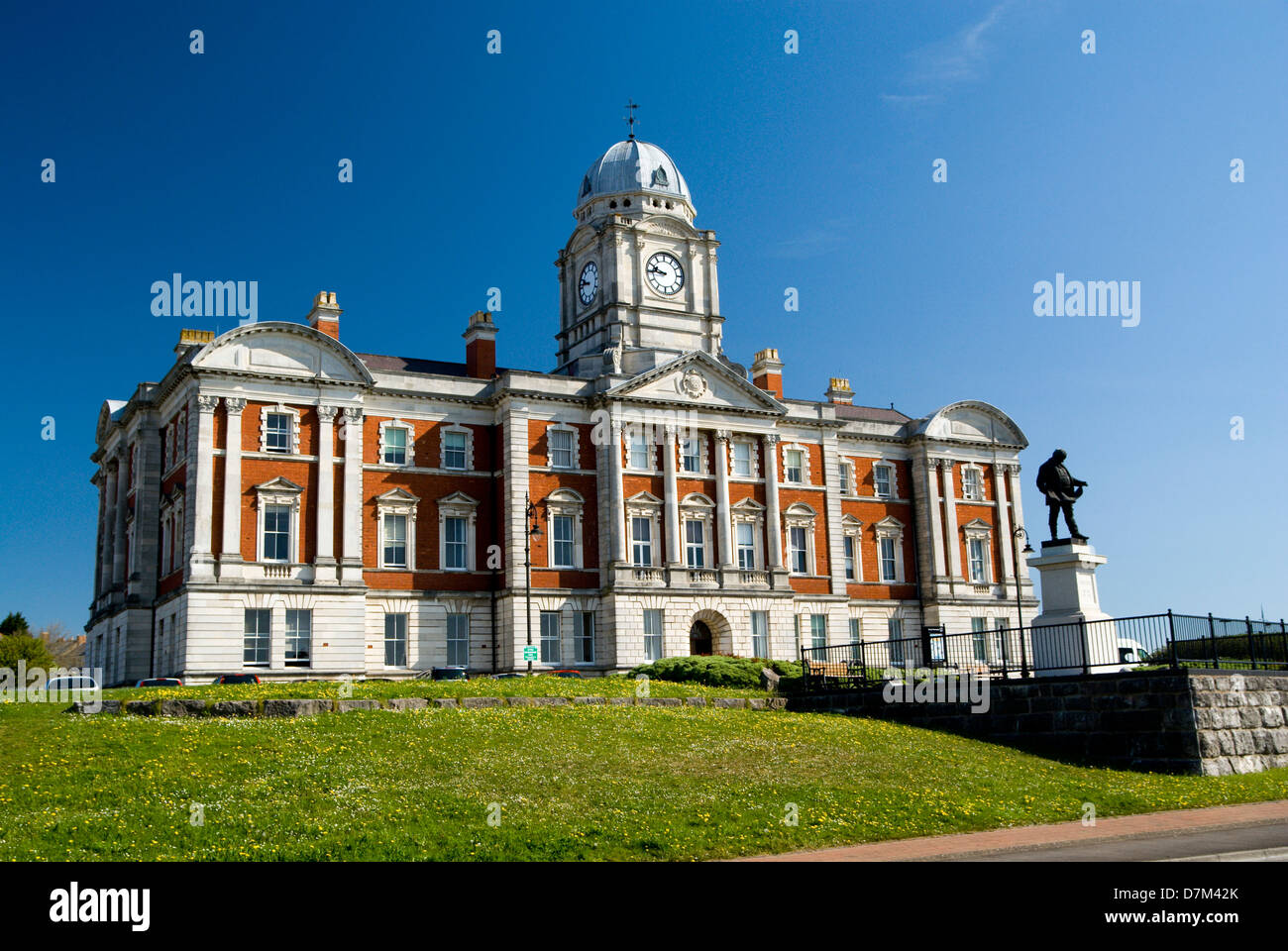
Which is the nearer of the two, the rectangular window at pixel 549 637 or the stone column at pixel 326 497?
the stone column at pixel 326 497

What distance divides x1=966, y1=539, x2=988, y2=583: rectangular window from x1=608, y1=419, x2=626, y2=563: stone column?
2379cm

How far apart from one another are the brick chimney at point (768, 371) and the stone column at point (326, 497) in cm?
2430

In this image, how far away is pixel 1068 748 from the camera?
28.9m

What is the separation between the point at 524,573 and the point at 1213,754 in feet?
109

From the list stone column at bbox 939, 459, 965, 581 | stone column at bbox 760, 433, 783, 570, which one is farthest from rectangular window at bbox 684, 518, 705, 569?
stone column at bbox 939, 459, 965, 581

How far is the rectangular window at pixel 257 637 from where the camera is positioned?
49.2m

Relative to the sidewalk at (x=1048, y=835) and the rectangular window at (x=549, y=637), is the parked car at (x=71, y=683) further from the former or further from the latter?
the sidewalk at (x=1048, y=835)

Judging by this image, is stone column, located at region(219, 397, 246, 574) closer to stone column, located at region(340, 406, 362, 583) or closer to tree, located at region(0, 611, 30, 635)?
stone column, located at region(340, 406, 362, 583)

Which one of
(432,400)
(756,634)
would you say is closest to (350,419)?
(432,400)

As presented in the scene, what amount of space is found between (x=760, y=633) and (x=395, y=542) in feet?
58.4

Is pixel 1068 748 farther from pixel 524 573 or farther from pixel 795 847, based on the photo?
pixel 524 573

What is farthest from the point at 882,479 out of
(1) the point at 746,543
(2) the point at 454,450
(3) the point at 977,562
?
(2) the point at 454,450

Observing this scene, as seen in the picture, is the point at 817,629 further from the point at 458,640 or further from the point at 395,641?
the point at 395,641

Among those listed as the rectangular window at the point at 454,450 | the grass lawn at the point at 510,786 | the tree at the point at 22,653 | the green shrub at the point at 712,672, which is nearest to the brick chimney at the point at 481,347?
the rectangular window at the point at 454,450
